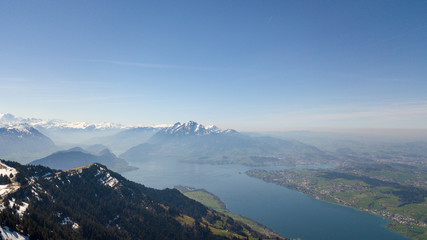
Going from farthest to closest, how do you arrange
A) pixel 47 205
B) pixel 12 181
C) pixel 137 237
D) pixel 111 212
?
pixel 111 212 < pixel 137 237 < pixel 12 181 < pixel 47 205

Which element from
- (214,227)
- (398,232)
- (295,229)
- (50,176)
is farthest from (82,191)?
(398,232)

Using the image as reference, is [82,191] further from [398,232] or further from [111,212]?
[398,232]

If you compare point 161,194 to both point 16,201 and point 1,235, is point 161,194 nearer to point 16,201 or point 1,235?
point 16,201

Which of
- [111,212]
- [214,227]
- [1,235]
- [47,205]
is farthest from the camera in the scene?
[214,227]

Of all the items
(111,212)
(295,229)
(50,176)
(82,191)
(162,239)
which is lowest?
(295,229)

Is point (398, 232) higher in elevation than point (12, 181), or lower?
lower

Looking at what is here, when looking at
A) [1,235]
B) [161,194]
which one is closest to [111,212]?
[1,235]

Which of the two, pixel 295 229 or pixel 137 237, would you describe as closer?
pixel 137 237
